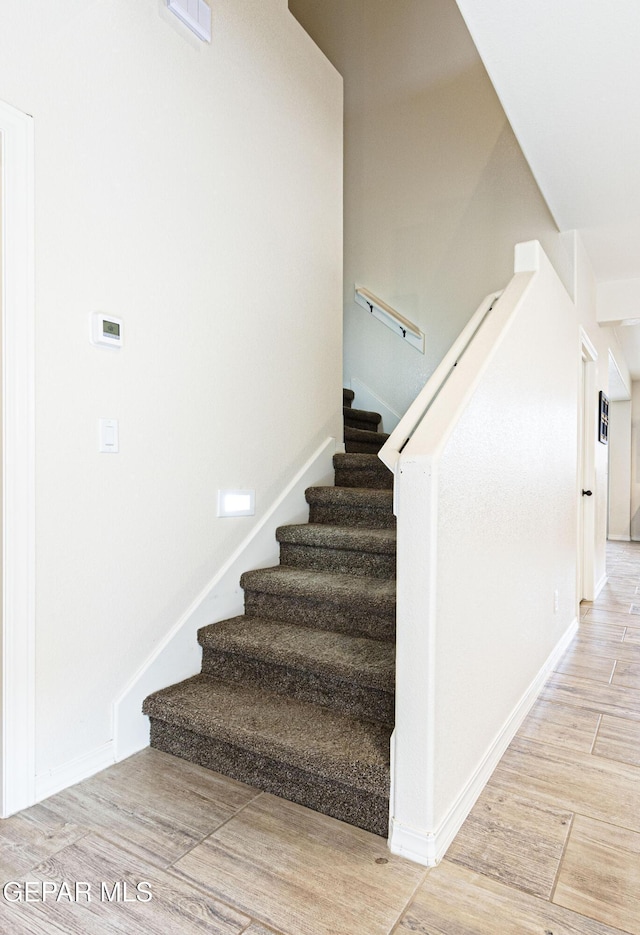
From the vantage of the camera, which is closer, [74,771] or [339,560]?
[74,771]

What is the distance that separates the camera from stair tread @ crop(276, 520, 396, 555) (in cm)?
253

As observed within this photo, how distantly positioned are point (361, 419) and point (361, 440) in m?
0.47

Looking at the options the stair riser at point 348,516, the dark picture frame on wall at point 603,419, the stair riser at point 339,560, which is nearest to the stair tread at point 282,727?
the stair riser at point 339,560

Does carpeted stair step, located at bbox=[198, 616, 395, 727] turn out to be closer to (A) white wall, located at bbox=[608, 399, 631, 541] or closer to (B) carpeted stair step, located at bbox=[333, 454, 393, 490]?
(B) carpeted stair step, located at bbox=[333, 454, 393, 490]

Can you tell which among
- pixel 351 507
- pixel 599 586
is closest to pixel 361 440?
pixel 351 507

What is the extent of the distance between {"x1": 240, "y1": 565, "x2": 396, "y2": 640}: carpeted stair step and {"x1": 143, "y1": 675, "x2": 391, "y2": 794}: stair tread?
0.35m

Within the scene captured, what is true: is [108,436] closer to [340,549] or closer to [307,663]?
[307,663]

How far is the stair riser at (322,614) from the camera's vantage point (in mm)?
2236

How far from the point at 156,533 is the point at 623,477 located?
980 centimetres

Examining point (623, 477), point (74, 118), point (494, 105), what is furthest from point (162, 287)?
point (623, 477)

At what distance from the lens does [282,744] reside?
177 centimetres

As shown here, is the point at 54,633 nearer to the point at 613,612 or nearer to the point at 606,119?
the point at 606,119

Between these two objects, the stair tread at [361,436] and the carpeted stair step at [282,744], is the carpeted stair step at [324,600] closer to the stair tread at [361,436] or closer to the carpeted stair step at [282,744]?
the carpeted stair step at [282,744]

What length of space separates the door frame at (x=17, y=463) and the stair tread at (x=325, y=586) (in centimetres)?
101
